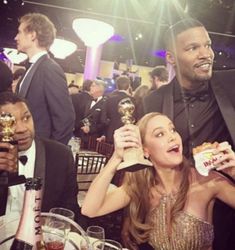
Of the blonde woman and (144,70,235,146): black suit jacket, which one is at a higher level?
(144,70,235,146): black suit jacket

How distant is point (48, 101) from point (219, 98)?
4.30 ft

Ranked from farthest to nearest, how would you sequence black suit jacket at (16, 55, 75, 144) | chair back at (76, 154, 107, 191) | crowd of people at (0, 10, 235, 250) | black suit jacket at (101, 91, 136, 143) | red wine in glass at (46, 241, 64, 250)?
1. black suit jacket at (101, 91, 136, 143)
2. chair back at (76, 154, 107, 191)
3. black suit jacket at (16, 55, 75, 144)
4. crowd of people at (0, 10, 235, 250)
5. red wine in glass at (46, 241, 64, 250)

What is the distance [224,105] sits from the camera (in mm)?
2203

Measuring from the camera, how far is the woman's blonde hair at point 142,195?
1938 millimetres

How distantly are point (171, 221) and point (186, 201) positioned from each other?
0.14 metres

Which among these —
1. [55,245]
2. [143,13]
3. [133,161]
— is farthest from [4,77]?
[143,13]

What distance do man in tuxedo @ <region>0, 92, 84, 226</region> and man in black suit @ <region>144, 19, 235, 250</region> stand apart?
2.35 ft

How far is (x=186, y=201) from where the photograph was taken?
1986 millimetres

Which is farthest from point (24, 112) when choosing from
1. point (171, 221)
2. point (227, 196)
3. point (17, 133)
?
point (227, 196)

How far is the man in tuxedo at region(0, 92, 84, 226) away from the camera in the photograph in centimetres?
192

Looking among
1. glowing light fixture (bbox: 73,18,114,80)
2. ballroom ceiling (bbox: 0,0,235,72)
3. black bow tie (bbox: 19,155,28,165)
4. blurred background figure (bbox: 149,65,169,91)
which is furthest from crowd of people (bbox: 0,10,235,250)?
ballroom ceiling (bbox: 0,0,235,72)

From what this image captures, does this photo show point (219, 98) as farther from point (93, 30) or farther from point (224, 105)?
point (93, 30)

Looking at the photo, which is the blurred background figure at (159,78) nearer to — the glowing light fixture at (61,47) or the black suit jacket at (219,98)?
the black suit jacket at (219,98)

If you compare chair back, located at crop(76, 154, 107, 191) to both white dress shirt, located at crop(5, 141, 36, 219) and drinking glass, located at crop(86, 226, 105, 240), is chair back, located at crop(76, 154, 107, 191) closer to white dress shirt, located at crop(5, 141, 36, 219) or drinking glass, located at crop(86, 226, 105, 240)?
white dress shirt, located at crop(5, 141, 36, 219)
